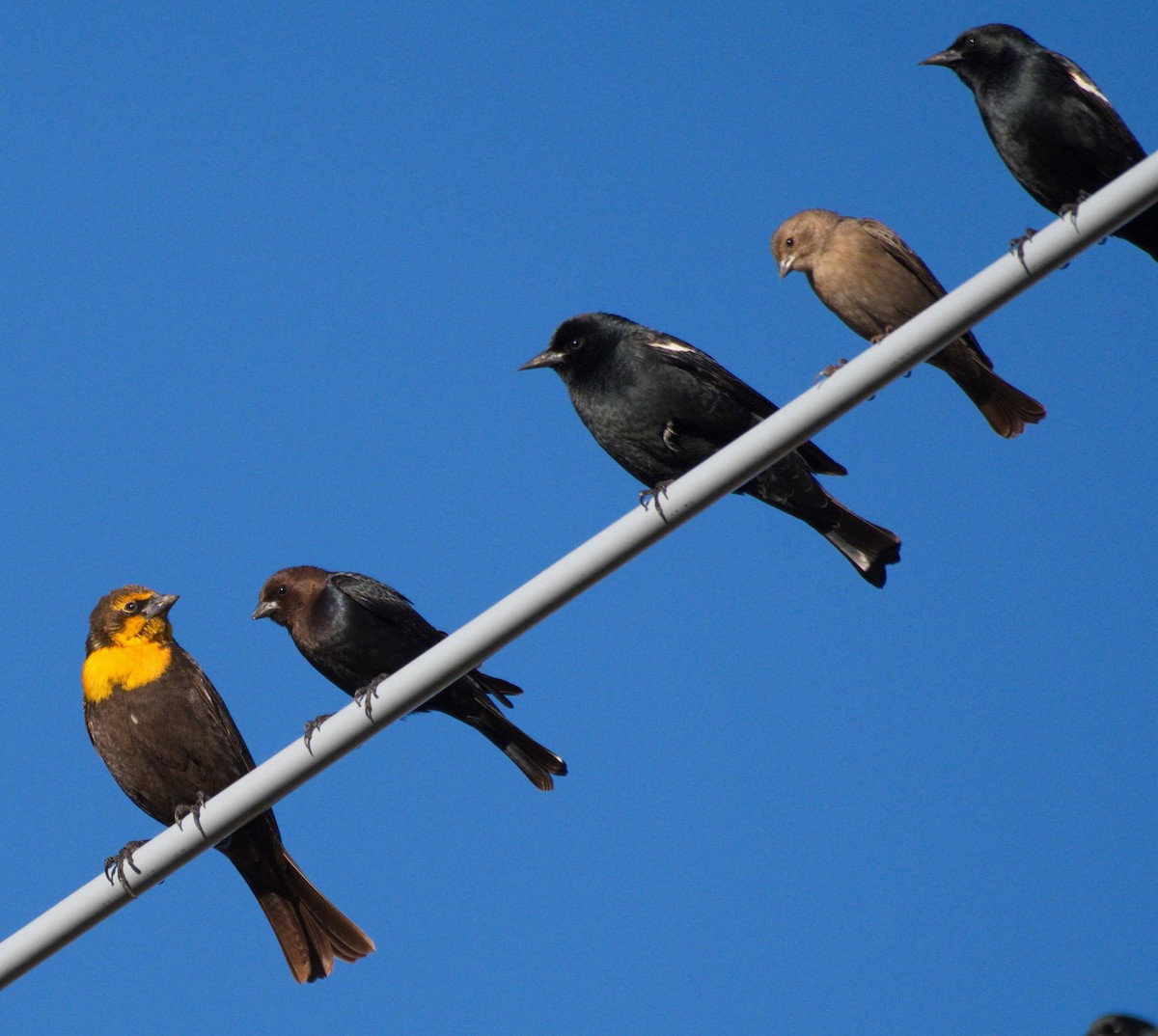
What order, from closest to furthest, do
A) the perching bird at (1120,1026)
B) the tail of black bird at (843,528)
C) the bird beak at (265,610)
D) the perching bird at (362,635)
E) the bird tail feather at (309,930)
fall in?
1. the perching bird at (1120,1026)
2. the bird tail feather at (309,930)
3. the tail of black bird at (843,528)
4. the perching bird at (362,635)
5. the bird beak at (265,610)

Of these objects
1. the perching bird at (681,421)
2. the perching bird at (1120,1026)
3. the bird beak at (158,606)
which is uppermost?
the bird beak at (158,606)

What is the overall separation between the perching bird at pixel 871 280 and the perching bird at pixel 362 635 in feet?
7.88

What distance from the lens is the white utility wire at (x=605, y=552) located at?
A: 349 centimetres

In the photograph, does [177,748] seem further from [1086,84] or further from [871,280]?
[1086,84]

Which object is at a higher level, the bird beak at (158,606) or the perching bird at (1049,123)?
the bird beak at (158,606)

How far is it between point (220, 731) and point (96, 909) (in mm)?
3318

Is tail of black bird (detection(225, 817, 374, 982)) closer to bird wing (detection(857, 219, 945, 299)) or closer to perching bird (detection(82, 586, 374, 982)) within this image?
perching bird (detection(82, 586, 374, 982))

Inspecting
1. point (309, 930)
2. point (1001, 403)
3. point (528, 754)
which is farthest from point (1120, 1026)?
point (309, 930)

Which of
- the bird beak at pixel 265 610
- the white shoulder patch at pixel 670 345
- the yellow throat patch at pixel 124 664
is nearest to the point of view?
the white shoulder patch at pixel 670 345

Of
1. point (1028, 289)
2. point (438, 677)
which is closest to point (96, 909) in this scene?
point (438, 677)

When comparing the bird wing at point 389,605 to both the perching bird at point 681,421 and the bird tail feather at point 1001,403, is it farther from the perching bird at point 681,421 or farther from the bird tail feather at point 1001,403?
the bird tail feather at point 1001,403

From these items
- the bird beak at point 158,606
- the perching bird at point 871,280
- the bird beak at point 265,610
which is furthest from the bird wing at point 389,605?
the perching bird at point 871,280

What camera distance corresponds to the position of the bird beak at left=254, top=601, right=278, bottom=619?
8.53 metres

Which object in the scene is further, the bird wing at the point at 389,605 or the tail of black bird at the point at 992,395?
the bird wing at the point at 389,605
